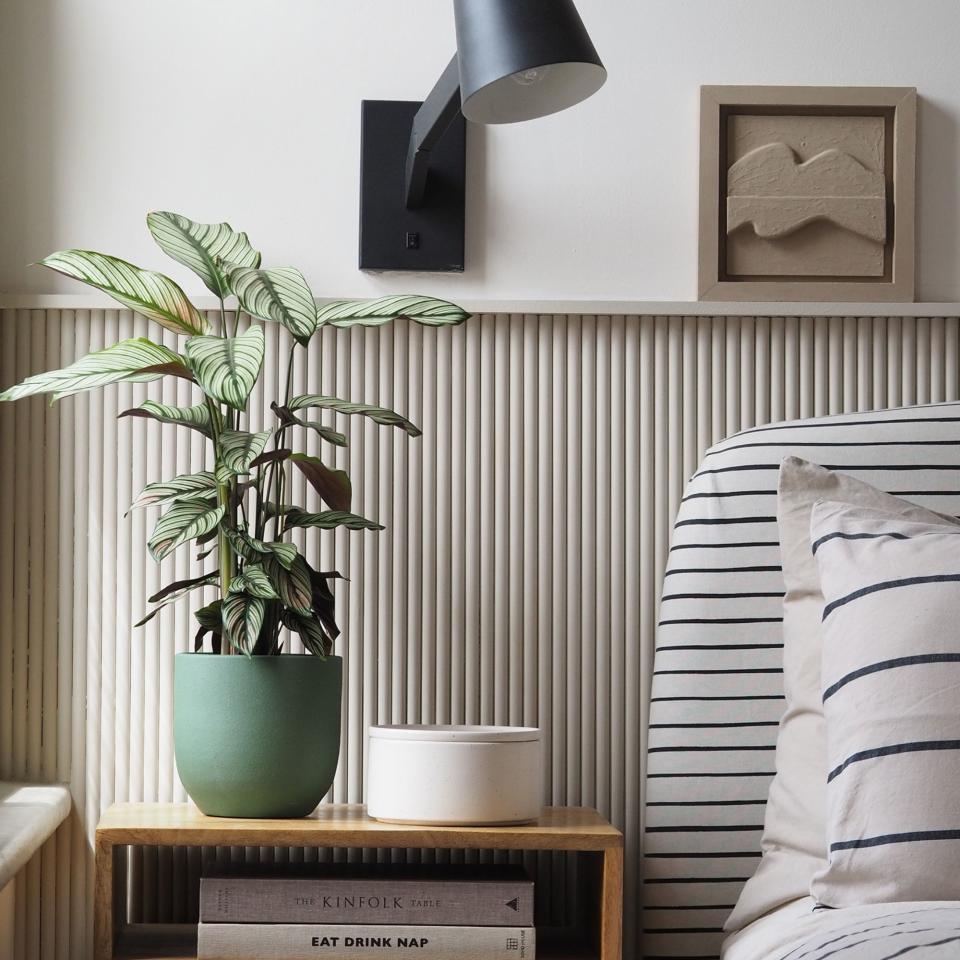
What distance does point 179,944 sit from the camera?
117cm

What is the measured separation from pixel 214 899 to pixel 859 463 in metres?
0.83

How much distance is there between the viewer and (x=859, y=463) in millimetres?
1229

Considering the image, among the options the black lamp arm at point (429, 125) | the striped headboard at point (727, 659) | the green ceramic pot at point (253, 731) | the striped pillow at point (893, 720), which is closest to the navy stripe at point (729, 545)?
the striped headboard at point (727, 659)

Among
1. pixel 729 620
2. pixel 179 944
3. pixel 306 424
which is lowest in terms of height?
pixel 179 944

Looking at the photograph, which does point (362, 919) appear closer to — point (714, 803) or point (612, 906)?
point (612, 906)

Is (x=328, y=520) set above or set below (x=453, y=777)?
above

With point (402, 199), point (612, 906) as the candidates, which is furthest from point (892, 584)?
point (402, 199)

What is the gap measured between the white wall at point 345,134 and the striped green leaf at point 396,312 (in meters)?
0.27

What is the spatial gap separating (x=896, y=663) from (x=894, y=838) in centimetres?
14

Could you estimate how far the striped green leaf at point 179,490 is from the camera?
3.66ft

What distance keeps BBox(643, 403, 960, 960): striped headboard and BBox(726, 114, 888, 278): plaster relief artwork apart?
0.25 m

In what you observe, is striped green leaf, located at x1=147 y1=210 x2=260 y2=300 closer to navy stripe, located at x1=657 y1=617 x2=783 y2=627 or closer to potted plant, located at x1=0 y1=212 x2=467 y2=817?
potted plant, located at x1=0 y1=212 x2=467 y2=817

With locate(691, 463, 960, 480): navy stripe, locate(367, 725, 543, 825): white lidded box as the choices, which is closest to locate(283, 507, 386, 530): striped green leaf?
locate(367, 725, 543, 825): white lidded box

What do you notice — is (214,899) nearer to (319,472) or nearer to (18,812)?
(18,812)
